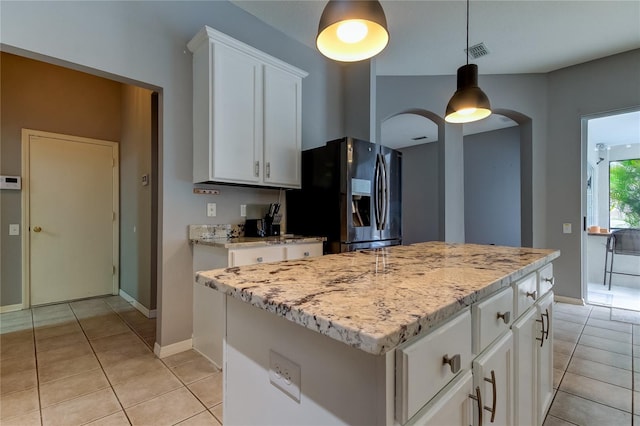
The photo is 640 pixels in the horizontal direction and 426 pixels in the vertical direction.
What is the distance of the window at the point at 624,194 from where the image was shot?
5117mm

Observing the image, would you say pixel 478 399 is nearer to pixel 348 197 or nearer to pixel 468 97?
pixel 468 97

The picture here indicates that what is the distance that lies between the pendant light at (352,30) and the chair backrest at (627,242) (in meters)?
5.22

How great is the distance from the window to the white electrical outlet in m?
6.84

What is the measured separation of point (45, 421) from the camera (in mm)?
1649

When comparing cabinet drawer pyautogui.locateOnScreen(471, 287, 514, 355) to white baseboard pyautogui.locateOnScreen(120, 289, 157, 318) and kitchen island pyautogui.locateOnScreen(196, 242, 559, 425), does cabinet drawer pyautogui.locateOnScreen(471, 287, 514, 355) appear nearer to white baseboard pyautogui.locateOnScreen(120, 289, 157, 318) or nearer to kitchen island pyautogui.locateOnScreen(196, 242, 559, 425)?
kitchen island pyautogui.locateOnScreen(196, 242, 559, 425)

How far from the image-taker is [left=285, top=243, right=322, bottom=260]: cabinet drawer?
251cm

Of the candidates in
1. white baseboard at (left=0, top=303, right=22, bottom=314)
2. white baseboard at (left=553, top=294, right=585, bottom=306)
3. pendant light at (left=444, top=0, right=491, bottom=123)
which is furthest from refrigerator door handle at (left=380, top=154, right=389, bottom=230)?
white baseboard at (left=0, top=303, right=22, bottom=314)

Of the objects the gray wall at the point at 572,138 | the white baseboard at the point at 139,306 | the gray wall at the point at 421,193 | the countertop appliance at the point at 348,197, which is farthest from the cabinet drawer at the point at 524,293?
the gray wall at the point at 421,193

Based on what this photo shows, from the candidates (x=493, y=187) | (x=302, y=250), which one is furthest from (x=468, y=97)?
(x=493, y=187)

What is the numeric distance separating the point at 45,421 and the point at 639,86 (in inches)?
235

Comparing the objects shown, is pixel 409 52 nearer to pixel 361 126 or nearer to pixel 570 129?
pixel 361 126

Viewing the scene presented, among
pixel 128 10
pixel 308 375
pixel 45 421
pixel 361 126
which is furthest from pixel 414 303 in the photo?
pixel 361 126

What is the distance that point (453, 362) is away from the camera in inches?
29.0

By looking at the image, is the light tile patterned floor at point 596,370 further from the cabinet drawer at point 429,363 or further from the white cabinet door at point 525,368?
the cabinet drawer at point 429,363
